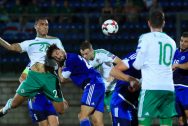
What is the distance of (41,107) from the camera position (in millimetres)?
11164

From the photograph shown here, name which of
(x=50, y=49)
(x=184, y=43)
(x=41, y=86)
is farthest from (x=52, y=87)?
(x=184, y=43)

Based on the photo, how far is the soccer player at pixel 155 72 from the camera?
7.96 meters

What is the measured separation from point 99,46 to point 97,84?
416 cm

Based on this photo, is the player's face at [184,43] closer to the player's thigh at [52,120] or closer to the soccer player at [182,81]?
the soccer player at [182,81]

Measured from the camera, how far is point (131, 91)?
29.1 feet

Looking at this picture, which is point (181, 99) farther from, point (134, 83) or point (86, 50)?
point (134, 83)

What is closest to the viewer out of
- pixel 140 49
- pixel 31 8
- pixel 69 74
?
pixel 140 49

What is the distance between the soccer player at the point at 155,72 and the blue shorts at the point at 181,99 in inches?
146

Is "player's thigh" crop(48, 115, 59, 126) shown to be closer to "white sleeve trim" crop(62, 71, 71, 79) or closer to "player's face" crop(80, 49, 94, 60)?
"white sleeve trim" crop(62, 71, 71, 79)

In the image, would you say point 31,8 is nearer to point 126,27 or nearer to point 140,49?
point 126,27

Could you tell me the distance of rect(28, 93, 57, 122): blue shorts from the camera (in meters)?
11.2

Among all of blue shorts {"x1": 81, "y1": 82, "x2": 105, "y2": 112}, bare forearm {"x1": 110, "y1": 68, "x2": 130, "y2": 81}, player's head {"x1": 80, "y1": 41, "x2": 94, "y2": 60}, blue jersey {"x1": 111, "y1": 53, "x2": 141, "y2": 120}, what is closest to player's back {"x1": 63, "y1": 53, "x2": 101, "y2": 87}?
blue shorts {"x1": 81, "y1": 82, "x2": 105, "y2": 112}

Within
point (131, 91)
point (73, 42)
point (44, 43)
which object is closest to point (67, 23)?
point (73, 42)

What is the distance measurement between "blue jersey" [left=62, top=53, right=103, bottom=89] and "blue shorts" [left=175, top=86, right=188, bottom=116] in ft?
4.48
